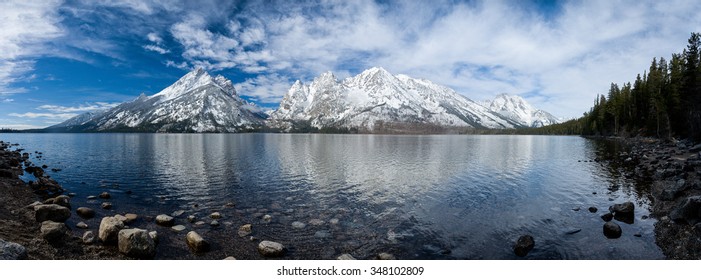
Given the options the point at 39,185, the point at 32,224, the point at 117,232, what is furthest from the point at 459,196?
the point at 39,185

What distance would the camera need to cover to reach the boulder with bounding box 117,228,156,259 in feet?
51.1

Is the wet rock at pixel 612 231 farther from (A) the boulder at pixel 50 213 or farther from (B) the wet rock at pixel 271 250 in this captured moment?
(A) the boulder at pixel 50 213

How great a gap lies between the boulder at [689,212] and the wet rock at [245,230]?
27.1 metres

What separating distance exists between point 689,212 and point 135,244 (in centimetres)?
3202

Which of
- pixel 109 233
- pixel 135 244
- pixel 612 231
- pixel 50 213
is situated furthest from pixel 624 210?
pixel 50 213

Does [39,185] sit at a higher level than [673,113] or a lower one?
lower

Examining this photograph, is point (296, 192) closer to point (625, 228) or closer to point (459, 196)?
point (459, 196)

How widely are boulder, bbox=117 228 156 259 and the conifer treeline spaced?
96.6 meters

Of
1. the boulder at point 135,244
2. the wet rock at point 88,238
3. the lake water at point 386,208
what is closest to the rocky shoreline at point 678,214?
the lake water at point 386,208

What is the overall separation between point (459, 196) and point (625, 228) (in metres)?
12.8

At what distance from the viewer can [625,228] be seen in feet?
69.7

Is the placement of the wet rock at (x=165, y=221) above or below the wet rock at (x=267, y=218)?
above

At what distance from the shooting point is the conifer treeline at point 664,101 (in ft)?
245
